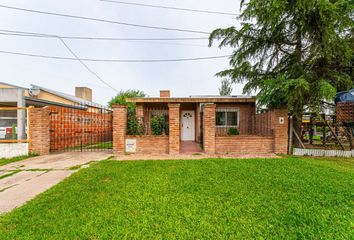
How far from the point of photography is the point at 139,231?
2.18 m

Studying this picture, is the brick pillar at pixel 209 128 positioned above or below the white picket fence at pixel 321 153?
above

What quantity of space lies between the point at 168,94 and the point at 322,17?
32.1 ft

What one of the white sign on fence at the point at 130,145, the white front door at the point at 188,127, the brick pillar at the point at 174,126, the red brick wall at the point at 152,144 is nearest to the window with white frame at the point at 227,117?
the white front door at the point at 188,127

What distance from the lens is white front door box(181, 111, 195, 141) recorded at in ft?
40.4

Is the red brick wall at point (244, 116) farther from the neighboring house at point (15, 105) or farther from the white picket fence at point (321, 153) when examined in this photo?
the neighboring house at point (15, 105)

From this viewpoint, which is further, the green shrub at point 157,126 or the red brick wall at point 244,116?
the red brick wall at point 244,116

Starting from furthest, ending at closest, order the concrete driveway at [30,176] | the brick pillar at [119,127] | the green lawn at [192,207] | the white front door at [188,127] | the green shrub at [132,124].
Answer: the white front door at [188,127] → the green shrub at [132,124] → the brick pillar at [119,127] → the concrete driveway at [30,176] → the green lawn at [192,207]

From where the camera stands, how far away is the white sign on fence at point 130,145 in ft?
23.8

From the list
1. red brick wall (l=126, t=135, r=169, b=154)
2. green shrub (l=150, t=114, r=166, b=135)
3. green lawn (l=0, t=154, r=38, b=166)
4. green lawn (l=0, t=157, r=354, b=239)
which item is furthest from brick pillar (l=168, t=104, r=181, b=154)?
green lawn (l=0, t=154, r=38, b=166)

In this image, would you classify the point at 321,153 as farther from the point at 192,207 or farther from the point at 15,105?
the point at 15,105

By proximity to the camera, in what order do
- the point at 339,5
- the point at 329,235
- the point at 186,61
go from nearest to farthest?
the point at 329,235 < the point at 339,5 < the point at 186,61

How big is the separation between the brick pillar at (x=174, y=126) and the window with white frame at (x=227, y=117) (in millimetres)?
5191

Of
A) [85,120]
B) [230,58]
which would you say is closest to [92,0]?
[85,120]

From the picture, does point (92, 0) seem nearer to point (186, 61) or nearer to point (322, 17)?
point (186, 61)
